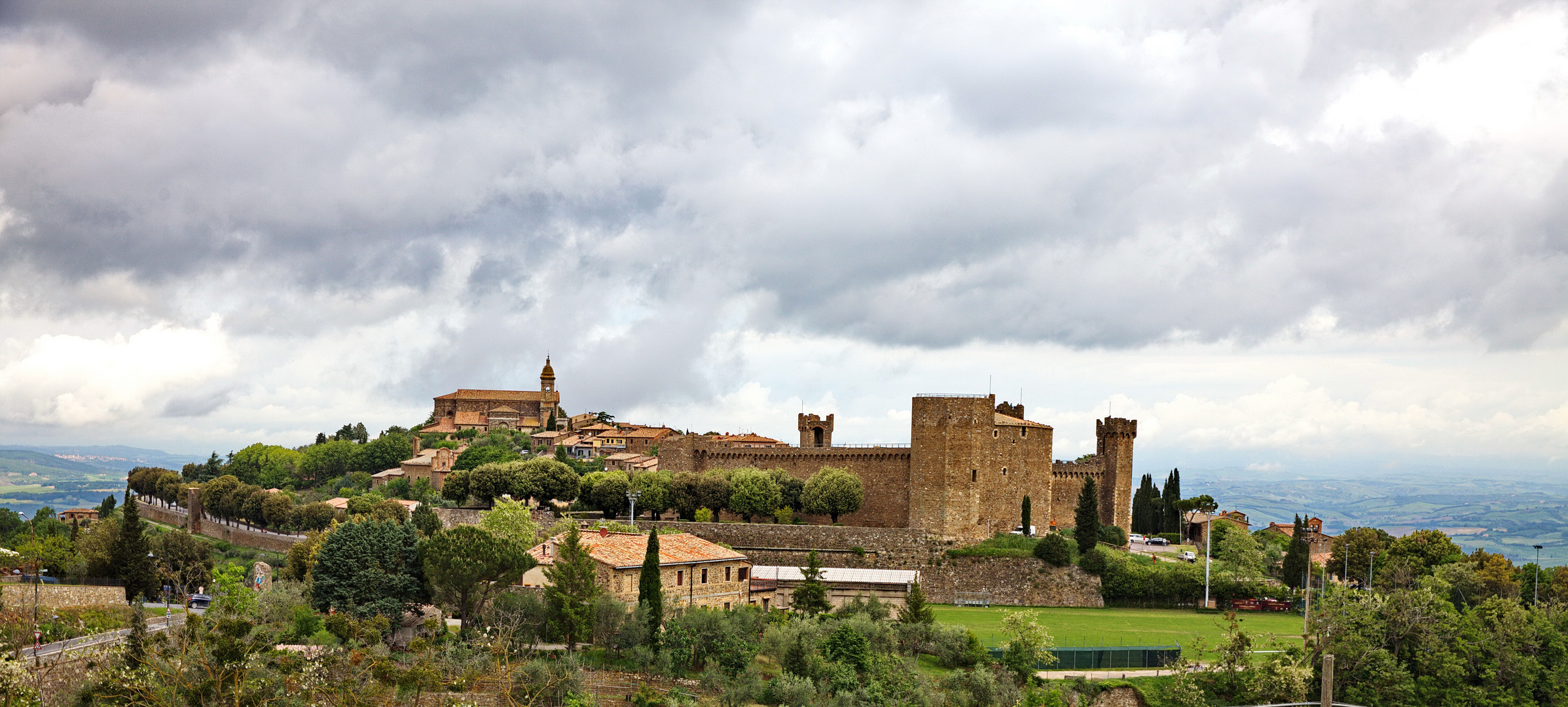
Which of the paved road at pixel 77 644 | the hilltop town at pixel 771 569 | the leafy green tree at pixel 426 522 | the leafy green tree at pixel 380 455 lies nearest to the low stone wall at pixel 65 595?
the hilltop town at pixel 771 569

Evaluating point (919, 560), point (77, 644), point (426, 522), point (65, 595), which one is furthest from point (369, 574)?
point (919, 560)

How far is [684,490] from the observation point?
6031 centimetres

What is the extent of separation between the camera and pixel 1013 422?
196 ft

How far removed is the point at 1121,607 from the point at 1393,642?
1268cm

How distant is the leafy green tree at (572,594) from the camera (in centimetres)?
3534

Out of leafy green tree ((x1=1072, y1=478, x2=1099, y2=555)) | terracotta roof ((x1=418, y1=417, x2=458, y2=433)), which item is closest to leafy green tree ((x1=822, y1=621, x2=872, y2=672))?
leafy green tree ((x1=1072, y1=478, x2=1099, y2=555))

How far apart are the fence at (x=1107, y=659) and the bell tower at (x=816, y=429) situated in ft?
110

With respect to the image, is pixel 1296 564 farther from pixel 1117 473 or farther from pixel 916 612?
pixel 916 612

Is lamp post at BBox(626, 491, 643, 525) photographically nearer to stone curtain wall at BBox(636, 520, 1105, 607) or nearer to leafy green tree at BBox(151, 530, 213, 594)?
stone curtain wall at BBox(636, 520, 1105, 607)

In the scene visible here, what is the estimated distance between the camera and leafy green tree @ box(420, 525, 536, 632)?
121 feet

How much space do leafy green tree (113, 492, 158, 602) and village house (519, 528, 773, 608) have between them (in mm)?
15101

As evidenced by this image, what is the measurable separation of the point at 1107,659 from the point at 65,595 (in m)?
35.9

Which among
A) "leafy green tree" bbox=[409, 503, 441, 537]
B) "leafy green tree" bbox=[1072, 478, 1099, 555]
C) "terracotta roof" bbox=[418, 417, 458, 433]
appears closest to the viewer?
"leafy green tree" bbox=[409, 503, 441, 537]

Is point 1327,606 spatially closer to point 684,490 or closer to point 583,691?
point 583,691
